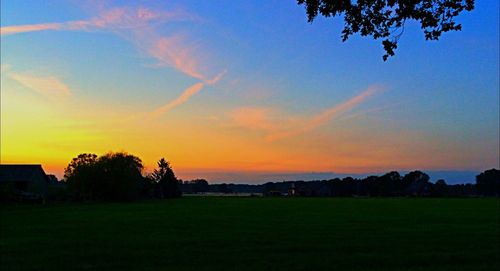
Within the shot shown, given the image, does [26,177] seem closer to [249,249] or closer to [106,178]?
[106,178]

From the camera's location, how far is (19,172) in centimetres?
9906

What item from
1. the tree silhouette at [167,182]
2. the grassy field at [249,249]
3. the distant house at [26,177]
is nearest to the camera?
the grassy field at [249,249]

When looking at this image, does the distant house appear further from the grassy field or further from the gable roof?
the grassy field

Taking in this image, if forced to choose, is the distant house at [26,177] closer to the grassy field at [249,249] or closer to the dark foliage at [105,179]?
the dark foliage at [105,179]

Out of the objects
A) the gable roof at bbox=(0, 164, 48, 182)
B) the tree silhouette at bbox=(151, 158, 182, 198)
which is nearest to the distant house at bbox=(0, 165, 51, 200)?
the gable roof at bbox=(0, 164, 48, 182)

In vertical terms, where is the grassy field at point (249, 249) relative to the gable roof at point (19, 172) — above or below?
below

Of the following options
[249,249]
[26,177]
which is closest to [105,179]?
[26,177]

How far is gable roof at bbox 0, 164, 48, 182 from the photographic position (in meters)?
97.8

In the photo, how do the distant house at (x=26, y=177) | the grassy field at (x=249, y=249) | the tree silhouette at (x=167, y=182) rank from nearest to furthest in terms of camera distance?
1. the grassy field at (x=249, y=249)
2. the distant house at (x=26, y=177)
3. the tree silhouette at (x=167, y=182)

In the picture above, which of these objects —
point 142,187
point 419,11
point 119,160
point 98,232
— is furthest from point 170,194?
point 419,11

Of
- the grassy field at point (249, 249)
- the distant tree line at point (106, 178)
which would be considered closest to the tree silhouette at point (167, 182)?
the distant tree line at point (106, 178)

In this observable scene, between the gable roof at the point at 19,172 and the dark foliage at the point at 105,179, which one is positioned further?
the dark foliage at the point at 105,179

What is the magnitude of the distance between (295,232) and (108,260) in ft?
39.9

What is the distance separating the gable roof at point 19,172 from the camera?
321 ft
